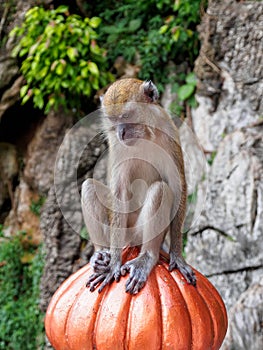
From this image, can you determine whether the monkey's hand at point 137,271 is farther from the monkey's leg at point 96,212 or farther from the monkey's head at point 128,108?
the monkey's head at point 128,108

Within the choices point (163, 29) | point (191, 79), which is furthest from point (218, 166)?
point (163, 29)

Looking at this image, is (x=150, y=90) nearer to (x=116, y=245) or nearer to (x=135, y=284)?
(x=116, y=245)

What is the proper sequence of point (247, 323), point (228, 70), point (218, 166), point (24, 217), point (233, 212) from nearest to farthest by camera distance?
1. point (247, 323)
2. point (233, 212)
3. point (218, 166)
4. point (228, 70)
5. point (24, 217)

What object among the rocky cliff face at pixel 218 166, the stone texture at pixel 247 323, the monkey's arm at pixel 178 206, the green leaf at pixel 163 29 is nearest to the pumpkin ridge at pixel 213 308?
the monkey's arm at pixel 178 206

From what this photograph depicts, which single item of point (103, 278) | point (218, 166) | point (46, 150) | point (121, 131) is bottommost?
point (46, 150)

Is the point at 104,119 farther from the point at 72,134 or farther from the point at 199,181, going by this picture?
the point at 72,134

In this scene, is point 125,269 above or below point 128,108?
below

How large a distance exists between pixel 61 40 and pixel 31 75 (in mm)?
626

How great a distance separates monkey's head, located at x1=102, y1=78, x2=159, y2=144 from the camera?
2.57m

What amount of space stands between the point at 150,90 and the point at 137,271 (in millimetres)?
969

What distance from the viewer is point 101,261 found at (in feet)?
8.12

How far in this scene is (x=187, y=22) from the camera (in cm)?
661

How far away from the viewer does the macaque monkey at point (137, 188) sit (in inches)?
99.7

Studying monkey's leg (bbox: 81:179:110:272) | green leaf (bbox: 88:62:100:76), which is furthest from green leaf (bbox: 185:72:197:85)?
monkey's leg (bbox: 81:179:110:272)
